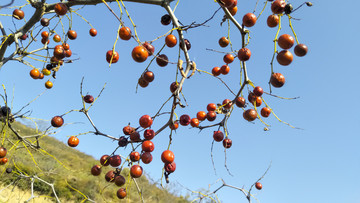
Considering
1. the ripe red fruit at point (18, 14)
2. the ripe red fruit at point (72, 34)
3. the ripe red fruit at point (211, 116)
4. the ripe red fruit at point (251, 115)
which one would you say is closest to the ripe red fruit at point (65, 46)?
the ripe red fruit at point (72, 34)

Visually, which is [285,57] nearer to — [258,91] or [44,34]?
[258,91]

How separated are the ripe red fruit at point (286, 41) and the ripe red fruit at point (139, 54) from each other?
935mm

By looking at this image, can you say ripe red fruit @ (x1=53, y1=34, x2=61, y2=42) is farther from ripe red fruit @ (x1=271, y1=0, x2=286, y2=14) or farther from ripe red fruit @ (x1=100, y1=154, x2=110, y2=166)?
ripe red fruit @ (x1=271, y1=0, x2=286, y2=14)

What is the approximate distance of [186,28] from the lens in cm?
168

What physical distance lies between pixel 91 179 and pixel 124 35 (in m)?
18.2

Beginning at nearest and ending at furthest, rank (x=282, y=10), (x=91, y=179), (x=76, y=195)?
1. (x=282, y=10)
2. (x=76, y=195)
3. (x=91, y=179)

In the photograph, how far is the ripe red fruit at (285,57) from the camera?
67.2 inches

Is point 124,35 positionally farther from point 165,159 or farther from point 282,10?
point 282,10

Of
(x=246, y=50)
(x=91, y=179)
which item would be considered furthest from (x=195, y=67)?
(x=91, y=179)

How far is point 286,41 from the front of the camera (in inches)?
68.8

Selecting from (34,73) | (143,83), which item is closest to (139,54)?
(143,83)

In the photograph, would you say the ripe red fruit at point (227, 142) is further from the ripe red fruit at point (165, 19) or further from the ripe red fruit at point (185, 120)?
the ripe red fruit at point (165, 19)

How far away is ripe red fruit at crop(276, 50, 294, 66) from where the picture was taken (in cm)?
171

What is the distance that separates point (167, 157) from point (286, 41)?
1170 millimetres
